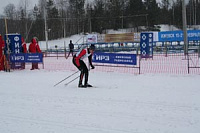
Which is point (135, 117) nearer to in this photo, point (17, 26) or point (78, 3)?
point (78, 3)

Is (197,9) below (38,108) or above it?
above

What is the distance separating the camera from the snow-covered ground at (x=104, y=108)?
5136 mm

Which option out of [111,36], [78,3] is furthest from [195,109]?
[78,3]

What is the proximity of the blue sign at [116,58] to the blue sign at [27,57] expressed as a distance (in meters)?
4.00

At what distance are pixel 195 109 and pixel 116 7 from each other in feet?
195

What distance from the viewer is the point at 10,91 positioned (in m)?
9.20

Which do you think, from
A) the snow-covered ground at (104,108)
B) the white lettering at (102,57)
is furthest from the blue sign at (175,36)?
the snow-covered ground at (104,108)

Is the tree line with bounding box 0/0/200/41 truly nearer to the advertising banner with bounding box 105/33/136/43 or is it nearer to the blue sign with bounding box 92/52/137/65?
the advertising banner with bounding box 105/33/136/43

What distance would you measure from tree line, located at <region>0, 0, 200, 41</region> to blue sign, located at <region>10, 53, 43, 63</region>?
1611 inches

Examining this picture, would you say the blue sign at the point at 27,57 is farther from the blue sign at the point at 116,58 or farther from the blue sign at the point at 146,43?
the blue sign at the point at 146,43

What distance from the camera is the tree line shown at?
60.3 metres

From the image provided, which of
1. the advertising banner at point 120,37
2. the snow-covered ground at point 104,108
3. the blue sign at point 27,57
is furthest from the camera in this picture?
the advertising banner at point 120,37

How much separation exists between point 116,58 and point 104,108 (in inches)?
285

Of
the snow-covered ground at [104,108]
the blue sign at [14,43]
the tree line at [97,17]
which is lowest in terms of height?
the snow-covered ground at [104,108]
